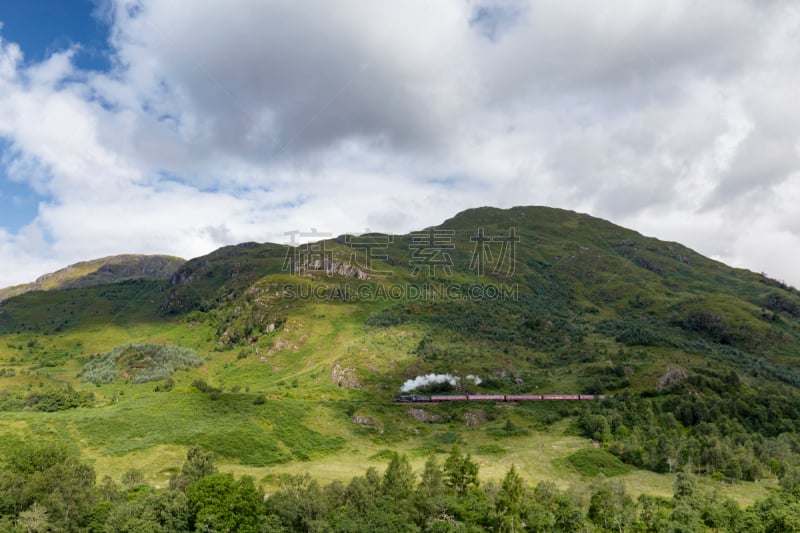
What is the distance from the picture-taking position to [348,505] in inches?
2000

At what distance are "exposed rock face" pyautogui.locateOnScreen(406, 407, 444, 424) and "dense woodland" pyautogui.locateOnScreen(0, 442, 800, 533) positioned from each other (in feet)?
134

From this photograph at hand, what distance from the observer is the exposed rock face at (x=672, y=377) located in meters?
114

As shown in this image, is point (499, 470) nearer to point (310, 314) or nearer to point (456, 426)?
point (456, 426)

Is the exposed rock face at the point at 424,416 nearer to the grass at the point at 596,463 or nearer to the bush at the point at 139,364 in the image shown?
the grass at the point at 596,463

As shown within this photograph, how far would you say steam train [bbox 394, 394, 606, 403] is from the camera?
4400 inches

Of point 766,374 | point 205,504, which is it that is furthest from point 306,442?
point 766,374

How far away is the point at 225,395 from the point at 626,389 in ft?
333

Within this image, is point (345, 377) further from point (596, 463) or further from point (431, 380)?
point (596, 463)

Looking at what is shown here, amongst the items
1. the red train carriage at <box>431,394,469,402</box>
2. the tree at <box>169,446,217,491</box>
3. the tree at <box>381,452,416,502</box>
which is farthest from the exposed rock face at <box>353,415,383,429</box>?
the tree at <box>169,446,217,491</box>

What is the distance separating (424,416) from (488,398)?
1924cm

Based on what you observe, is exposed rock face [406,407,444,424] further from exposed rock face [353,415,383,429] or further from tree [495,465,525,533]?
tree [495,465,525,533]

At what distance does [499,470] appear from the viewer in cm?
7781

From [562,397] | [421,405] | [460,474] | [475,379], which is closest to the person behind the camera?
[460,474]

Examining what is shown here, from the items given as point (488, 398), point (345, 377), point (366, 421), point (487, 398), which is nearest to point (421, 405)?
point (366, 421)
